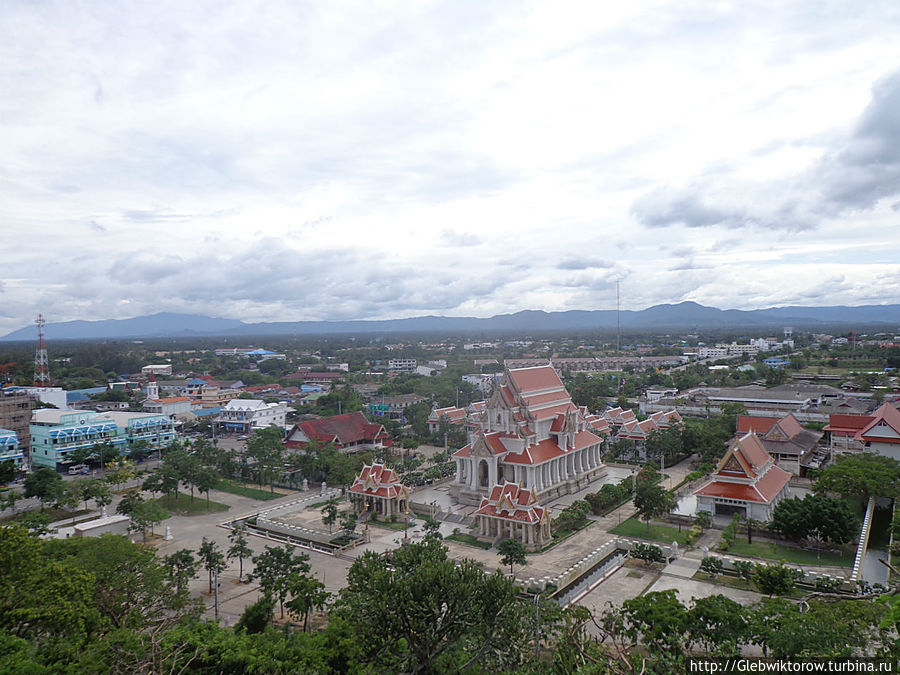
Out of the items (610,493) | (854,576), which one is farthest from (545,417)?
(854,576)

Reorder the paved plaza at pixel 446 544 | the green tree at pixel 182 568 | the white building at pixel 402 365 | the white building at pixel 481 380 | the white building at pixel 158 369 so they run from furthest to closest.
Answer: the white building at pixel 402 365
the white building at pixel 158 369
the white building at pixel 481 380
the paved plaza at pixel 446 544
the green tree at pixel 182 568

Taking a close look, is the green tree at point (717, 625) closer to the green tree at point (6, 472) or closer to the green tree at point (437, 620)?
the green tree at point (437, 620)

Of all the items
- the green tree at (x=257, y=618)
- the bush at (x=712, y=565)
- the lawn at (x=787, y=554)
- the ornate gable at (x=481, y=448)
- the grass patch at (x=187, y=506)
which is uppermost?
the ornate gable at (x=481, y=448)

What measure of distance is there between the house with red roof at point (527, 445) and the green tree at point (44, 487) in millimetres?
25120

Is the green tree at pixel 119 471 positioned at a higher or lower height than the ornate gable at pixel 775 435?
lower

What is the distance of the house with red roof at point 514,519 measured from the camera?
95.0ft

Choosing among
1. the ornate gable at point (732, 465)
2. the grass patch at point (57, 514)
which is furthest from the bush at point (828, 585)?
the grass patch at point (57, 514)

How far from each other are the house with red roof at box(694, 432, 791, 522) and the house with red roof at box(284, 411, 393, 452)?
91.5ft

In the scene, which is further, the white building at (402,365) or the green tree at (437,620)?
the white building at (402,365)

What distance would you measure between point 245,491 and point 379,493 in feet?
40.0

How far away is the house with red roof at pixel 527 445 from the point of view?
36281 millimetres

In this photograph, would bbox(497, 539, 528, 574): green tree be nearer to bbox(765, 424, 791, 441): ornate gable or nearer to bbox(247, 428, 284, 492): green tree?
bbox(247, 428, 284, 492): green tree

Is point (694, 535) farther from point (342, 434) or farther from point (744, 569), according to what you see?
point (342, 434)

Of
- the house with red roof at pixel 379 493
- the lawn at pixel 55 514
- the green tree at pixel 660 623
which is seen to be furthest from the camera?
the house with red roof at pixel 379 493
